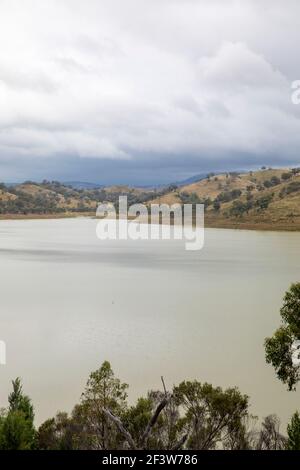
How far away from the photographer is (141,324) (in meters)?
29.3

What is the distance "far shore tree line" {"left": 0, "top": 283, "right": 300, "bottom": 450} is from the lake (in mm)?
3292

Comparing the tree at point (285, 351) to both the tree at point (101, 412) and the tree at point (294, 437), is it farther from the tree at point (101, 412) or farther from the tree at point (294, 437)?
the tree at point (101, 412)

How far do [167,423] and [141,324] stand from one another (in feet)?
52.7

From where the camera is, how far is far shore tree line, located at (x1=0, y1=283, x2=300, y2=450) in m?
12.0

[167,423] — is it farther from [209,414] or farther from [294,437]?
[294,437]

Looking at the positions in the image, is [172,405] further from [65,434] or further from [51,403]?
[51,403]

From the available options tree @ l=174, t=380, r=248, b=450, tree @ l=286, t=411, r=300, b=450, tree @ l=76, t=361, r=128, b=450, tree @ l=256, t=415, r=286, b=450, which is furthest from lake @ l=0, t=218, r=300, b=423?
tree @ l=286, t=411, r=300, b=450

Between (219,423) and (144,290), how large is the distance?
28371 millimetres

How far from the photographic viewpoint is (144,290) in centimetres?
4147

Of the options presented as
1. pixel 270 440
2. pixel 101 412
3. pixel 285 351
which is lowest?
pixel 270 440

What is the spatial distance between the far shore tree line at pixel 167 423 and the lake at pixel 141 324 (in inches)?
130

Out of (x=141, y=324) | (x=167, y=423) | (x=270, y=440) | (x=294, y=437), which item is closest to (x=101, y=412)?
(x=167, y=423)

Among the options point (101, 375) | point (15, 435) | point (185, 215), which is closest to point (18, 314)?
point (101, 375)

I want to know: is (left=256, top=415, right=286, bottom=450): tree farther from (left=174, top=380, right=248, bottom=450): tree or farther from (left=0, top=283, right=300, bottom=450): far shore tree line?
(left=174, top=380, right=248, bottom=450): tree
